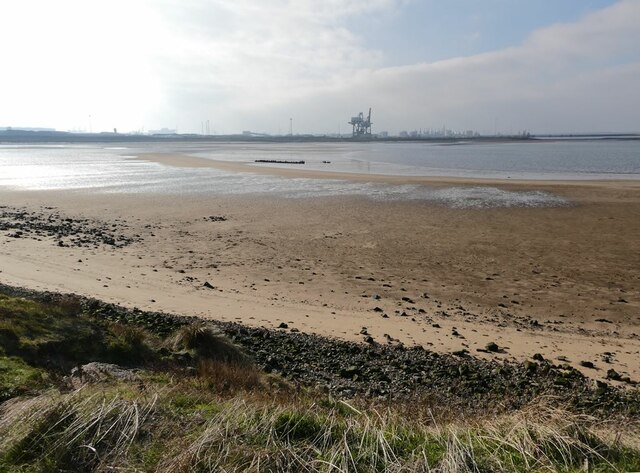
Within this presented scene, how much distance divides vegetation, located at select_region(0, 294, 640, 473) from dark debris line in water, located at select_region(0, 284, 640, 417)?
1.21 meters

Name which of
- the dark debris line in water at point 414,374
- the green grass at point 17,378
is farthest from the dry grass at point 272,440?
the dark debris line in water at point 414,374

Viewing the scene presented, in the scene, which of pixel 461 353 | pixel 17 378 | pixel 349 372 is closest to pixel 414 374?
pixel 349 372

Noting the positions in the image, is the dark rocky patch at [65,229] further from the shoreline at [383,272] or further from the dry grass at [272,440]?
the dry grass at [272,440]

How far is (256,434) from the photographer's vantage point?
154 inches

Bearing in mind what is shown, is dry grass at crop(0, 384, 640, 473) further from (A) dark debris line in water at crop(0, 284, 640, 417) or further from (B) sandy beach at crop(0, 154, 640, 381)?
(B) sandy beach at crop(0, 154, 640, 381)

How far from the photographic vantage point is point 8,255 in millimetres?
14250

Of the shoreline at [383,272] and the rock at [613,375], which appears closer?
the rock at [613,375]

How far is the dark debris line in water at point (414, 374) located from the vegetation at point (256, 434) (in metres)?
1.21

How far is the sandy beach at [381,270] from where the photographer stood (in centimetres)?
913

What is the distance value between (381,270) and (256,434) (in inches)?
380

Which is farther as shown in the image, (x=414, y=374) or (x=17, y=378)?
(x=414, y=374)

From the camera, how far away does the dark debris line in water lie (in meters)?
6.17

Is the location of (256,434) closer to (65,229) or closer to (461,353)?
(461,353)

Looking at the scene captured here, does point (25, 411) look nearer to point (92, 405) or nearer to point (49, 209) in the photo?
point (92, 405)
